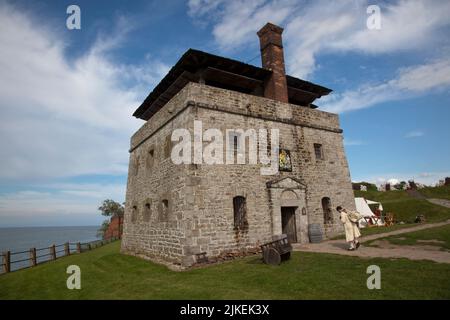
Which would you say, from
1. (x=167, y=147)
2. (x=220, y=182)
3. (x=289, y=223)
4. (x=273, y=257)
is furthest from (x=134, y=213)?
(x=273, y=257)

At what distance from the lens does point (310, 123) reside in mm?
16031

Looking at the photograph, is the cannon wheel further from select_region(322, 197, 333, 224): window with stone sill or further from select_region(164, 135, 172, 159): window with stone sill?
select_region(322, 197, 333, 224): window with stone sill

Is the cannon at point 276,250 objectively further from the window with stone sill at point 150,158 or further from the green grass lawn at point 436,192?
the green grass lawn at point 436,192

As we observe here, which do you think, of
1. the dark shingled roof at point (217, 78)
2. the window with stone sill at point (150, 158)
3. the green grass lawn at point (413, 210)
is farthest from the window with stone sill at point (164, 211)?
the green grass lawn at point (413, 210)

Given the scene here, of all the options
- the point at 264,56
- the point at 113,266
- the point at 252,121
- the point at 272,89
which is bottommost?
the point at 113,266

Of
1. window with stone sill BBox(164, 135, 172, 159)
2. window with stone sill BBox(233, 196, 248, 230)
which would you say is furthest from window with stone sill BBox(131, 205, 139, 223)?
window with stone sill BBox(233, 196, 248, 230)

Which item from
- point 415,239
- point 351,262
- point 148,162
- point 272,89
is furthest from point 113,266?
point 415,239

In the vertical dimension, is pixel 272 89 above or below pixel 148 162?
above

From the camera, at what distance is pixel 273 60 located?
16.0 m

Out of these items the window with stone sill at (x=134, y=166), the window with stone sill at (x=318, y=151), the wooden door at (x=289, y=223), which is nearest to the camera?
the wooden door at (x=289, y=223)

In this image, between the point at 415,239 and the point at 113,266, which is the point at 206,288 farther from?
the point at 415,239

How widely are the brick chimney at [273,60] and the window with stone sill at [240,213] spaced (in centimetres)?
631

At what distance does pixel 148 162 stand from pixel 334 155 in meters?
11.0

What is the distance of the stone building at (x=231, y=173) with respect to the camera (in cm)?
1134
